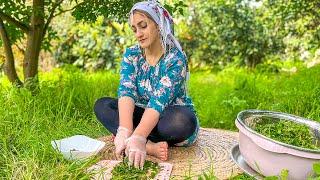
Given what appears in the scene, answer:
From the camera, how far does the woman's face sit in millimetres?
2672

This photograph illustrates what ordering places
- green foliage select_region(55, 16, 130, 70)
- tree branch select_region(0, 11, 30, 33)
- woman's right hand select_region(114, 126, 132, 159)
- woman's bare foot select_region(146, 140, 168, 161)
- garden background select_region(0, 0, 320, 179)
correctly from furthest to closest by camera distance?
green foliage select_region(55, 16, 130, 70), tree branch select_region(0, 11, 30, 33), garden background select_region(0, 0, 320, 179), woman's bare foot select_region(146, 140, 168, 161), woman's right hand select_region(114, 126, 132, 159)

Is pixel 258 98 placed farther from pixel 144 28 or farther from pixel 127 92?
pixel 144 28

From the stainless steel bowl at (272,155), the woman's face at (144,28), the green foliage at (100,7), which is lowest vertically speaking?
the stainless steel bowl at (272,155)

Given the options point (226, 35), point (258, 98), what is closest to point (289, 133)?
point (258, 98)

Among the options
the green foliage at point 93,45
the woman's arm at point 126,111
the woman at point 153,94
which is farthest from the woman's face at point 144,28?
the green foliage at point 93,45

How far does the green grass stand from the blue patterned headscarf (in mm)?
851

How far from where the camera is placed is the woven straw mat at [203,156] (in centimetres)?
250

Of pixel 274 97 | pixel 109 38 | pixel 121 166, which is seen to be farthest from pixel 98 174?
pixel 109 38

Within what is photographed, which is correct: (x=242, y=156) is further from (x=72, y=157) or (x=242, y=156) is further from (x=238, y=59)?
(x=238, y=59)

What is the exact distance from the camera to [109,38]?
286 inches

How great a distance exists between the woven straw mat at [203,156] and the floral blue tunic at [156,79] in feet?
0.32

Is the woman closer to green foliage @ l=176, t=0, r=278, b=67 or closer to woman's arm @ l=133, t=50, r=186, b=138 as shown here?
woman's arm @ l=133, t=50, r=186, b=138

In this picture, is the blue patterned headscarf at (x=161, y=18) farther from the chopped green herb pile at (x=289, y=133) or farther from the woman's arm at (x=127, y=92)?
the chopped green herb pile at (x=289, y=133)

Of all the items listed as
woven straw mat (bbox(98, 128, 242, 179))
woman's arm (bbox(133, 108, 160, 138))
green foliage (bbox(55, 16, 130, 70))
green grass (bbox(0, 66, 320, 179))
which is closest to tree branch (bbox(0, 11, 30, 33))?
green grass (bbox(0, 66, 320, 179))
